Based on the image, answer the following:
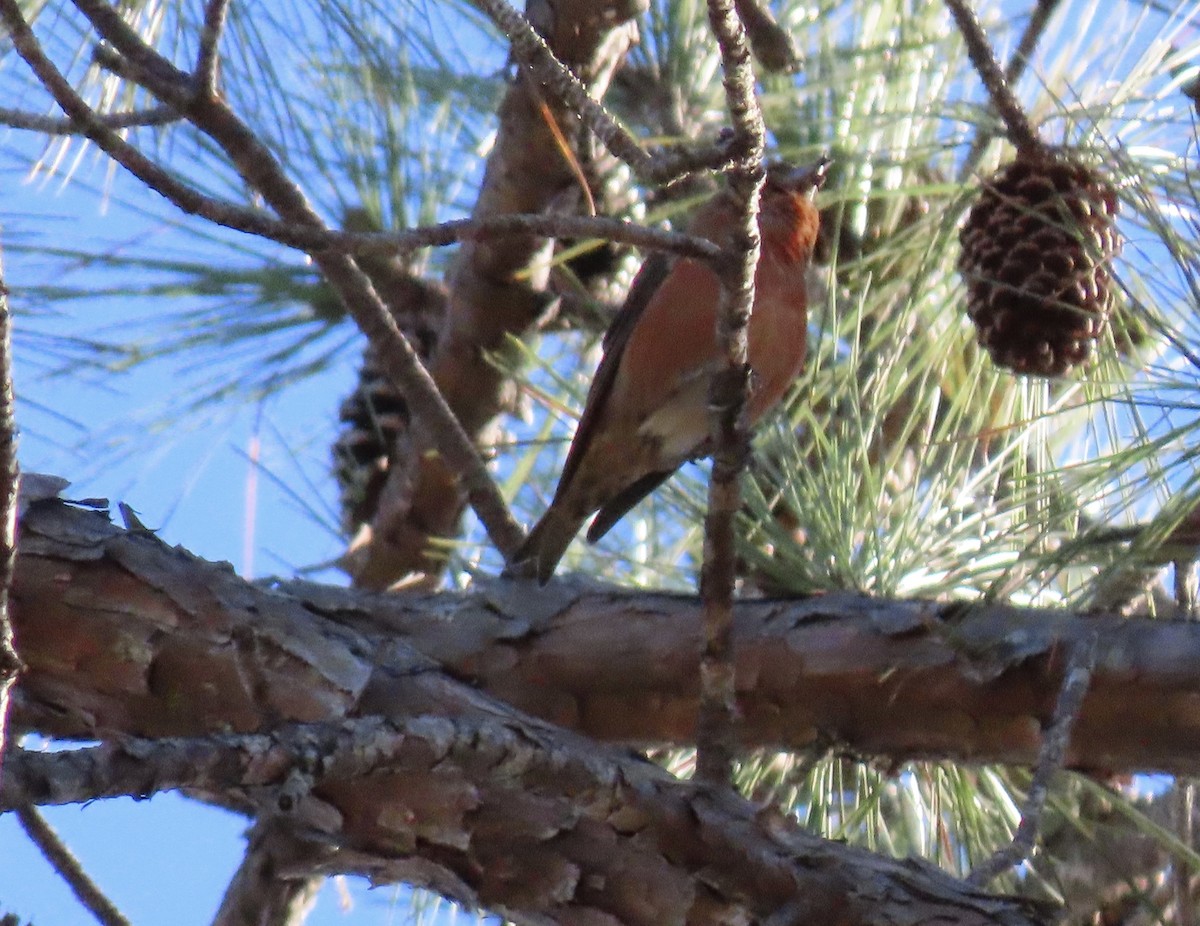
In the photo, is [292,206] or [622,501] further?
[622,501]

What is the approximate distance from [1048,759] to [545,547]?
117 centimetres

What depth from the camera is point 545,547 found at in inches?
101

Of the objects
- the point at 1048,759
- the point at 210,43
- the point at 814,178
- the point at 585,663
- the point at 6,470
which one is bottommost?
the point at 6,470

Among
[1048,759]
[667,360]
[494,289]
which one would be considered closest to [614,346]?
[667,360]

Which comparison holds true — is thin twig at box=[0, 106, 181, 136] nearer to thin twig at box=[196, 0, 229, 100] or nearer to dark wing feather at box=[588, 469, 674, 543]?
thin twig at box=[196, 0, 229, 100]

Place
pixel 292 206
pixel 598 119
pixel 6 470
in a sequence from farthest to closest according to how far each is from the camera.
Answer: pixel 292 206 < pixel 598 119 < pixel 6 470

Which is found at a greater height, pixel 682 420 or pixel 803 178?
pixel 803 178

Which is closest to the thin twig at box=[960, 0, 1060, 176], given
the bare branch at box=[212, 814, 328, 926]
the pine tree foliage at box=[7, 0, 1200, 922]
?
the pine tree foliage at box=[7, 0, 1200, 922]

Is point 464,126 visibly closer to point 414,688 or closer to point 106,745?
point 414,688

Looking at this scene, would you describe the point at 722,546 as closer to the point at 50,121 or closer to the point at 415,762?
the point at 415,762

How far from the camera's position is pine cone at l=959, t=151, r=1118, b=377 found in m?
2.05

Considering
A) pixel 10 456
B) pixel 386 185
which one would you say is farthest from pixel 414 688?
pixel 386 185

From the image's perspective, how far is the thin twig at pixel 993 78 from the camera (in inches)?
80.0

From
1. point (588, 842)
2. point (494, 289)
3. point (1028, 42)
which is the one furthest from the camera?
point (494, 289)
